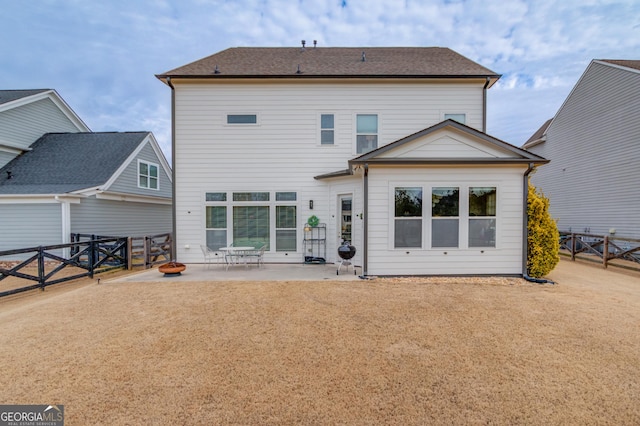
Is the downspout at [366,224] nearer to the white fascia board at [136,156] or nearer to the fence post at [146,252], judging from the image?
the fence post at [146,252]

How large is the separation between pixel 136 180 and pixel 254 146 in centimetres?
790

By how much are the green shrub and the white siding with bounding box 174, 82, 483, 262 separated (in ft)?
13.5

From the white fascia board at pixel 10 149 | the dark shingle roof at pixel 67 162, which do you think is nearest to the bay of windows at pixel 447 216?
the dark shingle roof at pixel 67 162

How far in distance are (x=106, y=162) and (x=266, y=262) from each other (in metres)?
9.49

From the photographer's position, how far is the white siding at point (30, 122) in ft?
Result: 40.8

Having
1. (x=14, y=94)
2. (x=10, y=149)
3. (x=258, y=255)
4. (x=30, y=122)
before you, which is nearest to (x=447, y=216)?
(x=258, y=255)

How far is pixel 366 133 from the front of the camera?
9.91 metres

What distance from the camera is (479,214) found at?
291 inches

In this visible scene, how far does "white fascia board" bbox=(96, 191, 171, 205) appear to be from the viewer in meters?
→ 11.5

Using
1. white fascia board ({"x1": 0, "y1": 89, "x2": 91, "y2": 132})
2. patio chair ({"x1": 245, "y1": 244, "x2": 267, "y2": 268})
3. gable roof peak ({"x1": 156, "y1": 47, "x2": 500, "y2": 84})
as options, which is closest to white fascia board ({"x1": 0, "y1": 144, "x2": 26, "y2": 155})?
white fascia board ({"x1": 0, "y1": 89, "x2": 91, "y2": 132})

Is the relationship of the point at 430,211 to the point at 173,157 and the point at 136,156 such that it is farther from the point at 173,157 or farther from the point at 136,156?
the point at 136,156

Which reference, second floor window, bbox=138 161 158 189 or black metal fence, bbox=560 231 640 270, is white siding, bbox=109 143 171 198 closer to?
second floor window, bbox=138 161 158 189

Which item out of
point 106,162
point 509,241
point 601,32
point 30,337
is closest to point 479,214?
point 509,241

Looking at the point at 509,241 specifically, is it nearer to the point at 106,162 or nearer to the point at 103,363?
the point at 103,363
